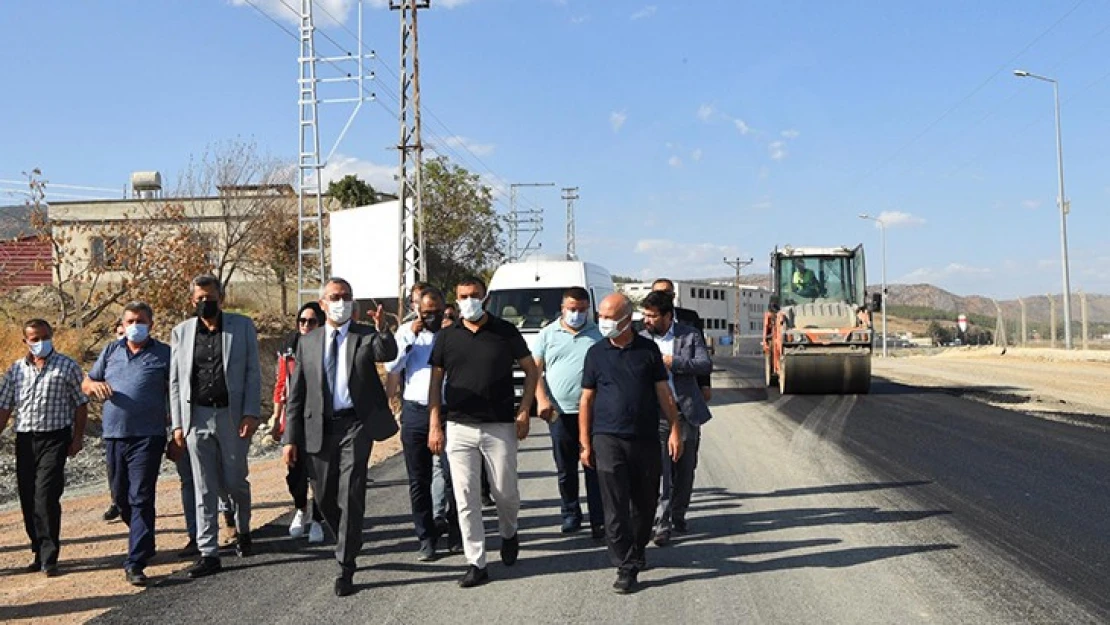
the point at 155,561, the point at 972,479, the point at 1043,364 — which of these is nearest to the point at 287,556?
the point at 155,561

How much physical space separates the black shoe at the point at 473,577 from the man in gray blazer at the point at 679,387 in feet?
5.54

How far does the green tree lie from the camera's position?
48688 mm

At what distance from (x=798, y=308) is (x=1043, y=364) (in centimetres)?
1915

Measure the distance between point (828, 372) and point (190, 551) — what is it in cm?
1694

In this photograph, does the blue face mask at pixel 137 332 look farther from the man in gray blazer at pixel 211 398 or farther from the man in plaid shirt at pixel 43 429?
the man in plaid shirt at pixel 43 429

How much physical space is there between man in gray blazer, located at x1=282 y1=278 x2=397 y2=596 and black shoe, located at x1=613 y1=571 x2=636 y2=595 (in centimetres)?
173

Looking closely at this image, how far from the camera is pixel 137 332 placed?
7.32 meters

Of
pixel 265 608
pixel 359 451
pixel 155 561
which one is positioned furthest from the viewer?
pixel 155 561

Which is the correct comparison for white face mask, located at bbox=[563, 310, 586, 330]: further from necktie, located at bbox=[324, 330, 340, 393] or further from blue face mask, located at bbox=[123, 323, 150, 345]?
blue face mask, located at bbox=[123, 323, 150, 345]

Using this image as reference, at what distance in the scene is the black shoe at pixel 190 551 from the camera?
7.54 m

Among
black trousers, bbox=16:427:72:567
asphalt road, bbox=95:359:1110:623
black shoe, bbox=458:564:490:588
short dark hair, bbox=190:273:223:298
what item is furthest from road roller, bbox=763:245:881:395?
black trousers, bbox=16:427:72:567

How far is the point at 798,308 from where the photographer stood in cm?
2292

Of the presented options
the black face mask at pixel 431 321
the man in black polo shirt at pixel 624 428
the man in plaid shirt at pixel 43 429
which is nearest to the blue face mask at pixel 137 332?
the man in plaid shirt at pixel 43 429

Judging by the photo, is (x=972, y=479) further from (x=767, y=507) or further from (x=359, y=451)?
(x=359, y=451)
